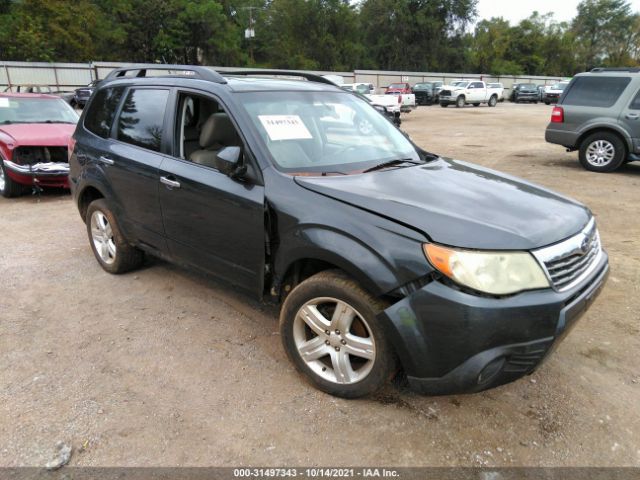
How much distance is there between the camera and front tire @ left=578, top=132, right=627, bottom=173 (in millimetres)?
9484

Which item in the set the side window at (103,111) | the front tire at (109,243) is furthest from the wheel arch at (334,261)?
the side window at (103,111)

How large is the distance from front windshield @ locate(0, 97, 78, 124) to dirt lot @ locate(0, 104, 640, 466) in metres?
5.01

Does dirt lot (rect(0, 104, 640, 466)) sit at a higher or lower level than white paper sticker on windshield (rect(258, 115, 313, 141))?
lower

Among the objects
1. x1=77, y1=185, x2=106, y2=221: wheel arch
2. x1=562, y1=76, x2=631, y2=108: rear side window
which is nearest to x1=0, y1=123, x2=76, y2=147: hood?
x1=77, y1=185, x2=106, y2=221: wheel arch

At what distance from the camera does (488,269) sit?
2.32 m

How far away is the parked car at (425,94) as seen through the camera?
1463 inches

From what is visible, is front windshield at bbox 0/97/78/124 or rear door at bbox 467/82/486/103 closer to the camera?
front windshield at bbox 0/97/78/124

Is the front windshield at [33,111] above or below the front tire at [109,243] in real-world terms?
above

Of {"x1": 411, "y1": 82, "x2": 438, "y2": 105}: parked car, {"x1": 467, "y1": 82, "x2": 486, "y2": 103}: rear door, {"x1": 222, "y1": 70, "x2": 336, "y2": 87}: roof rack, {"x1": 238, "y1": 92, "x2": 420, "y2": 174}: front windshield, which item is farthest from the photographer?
{"x1": 411, "y1": 82, "x2": 438, "y2": 105}: parked car

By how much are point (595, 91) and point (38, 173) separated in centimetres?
1007

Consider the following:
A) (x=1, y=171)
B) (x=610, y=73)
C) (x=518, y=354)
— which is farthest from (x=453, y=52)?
(x=518, y=354)

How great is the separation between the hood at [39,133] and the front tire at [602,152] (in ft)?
31.2

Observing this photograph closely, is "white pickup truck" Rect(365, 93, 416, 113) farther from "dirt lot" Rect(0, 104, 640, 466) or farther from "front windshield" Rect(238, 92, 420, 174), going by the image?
"dirt lot" Rect(0, 104, 640, 466)

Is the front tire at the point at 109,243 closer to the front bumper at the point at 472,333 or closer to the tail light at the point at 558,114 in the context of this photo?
the front bumper at the point at 472,333
